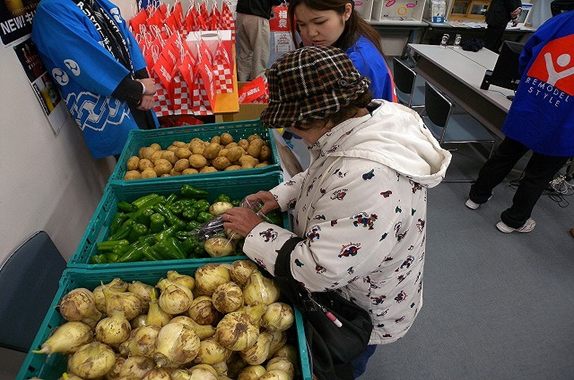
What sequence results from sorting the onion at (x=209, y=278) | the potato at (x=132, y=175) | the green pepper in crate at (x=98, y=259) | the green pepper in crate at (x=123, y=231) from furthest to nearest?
the potato at (x=132, y=175) → the green pepper in crate at (x=123, y=231) → the green pepper in crate at (x=98, y=259) → the onion at (x=209, y=278)

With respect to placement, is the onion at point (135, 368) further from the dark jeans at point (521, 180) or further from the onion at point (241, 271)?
the dark jeans at point (521, 180)

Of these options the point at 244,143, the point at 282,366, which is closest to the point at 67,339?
the point at 282,366

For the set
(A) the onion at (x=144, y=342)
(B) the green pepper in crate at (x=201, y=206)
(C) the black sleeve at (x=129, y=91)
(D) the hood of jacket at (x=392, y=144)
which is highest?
(D) the hood of jacket at (x=392, y=144)

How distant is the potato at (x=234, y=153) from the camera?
6.72ft

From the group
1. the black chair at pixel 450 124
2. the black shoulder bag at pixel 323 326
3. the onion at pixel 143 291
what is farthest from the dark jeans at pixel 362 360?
the black chair at pixel 450 124

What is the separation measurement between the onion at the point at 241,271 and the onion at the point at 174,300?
0.56ft

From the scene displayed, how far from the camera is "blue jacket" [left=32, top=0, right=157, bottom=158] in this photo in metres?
1.91

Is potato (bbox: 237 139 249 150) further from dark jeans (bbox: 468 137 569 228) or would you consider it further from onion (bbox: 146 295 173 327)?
dark jeans (bbox: 468 137 569 228)

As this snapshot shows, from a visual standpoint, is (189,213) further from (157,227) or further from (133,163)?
(133,163)

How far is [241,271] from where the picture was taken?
1201mm

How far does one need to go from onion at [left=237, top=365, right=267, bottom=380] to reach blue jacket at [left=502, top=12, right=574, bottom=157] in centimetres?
245

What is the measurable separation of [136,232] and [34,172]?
0.88 m

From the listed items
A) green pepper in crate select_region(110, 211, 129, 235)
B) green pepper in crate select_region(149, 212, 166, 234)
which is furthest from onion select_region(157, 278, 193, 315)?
green pepper in crate select_region(110, 211, 129, 235)

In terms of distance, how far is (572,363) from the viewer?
6.81 ft
